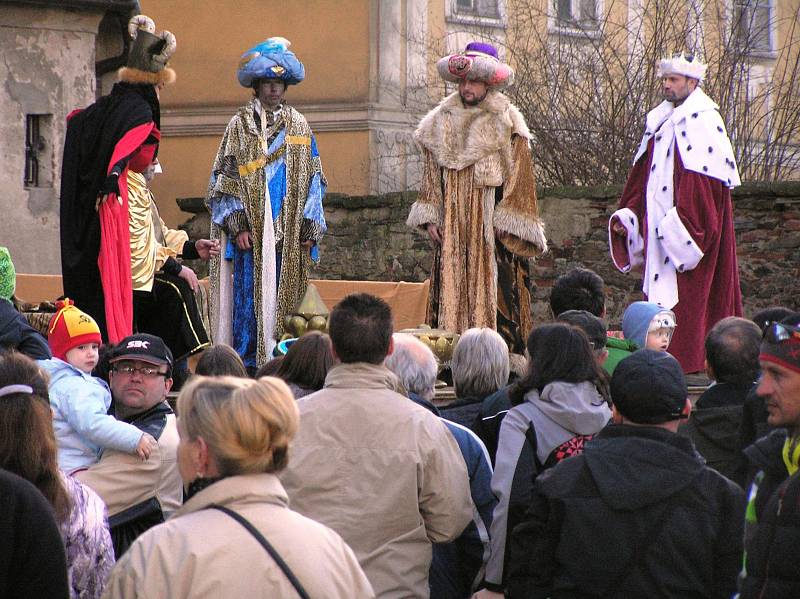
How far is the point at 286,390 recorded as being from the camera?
126 inches

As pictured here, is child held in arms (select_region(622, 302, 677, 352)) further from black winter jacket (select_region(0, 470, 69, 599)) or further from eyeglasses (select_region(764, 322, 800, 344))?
black winter jacket (select_region(0, 470, 69, 599))

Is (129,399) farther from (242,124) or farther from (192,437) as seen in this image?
(242,124)

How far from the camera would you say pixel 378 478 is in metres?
4.31

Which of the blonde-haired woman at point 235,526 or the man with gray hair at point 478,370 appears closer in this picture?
the blonde-haired woman at point 235,526

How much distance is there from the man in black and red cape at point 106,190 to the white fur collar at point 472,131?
5.54 feet

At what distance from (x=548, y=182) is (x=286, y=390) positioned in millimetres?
11952

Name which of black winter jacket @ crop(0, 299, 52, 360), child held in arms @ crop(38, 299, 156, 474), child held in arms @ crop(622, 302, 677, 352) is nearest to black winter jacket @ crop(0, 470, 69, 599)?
child held in arms @ crop(38, 299, 156, 474)

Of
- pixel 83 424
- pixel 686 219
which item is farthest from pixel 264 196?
pixel 83 424

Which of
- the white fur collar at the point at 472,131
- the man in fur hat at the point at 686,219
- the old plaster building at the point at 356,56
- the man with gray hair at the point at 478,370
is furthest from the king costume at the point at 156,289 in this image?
the old plaster building at the point at 356,56

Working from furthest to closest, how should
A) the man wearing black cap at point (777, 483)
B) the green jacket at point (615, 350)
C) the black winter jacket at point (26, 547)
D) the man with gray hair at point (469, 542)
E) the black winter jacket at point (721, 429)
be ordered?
the green jacket at point (615, 350)
the black winter jacket at point (721, 429)
the man with gray hair at point (469, 542)
the man wearing black cap at point (777, 483)
the black winter jacket at point (26, 547)

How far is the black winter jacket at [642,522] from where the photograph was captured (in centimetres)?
372

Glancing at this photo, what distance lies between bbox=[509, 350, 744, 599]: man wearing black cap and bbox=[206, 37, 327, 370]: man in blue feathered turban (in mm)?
5364

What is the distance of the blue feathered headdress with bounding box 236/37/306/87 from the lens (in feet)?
29.2

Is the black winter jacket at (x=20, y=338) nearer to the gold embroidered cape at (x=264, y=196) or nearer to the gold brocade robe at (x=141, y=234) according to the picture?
the gold brocade robe at (x=141, y=234)
